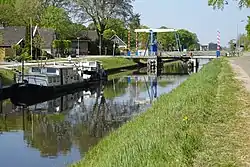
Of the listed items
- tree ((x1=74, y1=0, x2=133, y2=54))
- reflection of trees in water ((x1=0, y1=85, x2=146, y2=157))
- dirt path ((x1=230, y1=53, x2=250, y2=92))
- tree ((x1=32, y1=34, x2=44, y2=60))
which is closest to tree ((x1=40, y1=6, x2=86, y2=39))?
tree ((x1=74, y1=0, x2=133, y2=54))

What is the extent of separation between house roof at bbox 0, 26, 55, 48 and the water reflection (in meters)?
37.3

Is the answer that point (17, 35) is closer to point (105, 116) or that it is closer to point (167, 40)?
point (105, 116)

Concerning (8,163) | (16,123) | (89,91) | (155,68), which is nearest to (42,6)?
(155,68)

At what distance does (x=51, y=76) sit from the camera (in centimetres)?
4150

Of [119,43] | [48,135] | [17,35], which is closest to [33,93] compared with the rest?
[48,135]

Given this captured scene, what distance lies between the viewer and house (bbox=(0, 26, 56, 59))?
7162 centimetres

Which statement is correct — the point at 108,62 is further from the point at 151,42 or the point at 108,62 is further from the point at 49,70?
the point at 49,70

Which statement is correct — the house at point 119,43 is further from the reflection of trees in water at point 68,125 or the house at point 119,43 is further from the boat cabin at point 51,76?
the reflection of trees in water at point 68,125

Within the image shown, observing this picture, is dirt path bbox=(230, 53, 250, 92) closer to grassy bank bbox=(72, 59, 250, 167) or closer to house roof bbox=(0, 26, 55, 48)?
grassy bank bbox=(72, 59, 250, 167)

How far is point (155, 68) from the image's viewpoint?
76812 millimetres

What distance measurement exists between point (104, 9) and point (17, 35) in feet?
63.4

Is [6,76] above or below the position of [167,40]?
below

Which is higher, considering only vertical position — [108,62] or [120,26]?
[120,26]

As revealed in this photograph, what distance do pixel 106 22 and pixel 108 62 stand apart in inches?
773
